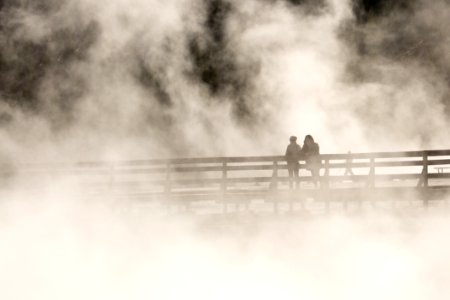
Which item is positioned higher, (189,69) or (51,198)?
(189,69)

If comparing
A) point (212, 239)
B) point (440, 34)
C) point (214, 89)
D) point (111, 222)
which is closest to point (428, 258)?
point (212, 239)

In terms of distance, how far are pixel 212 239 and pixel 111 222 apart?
5.34 feet

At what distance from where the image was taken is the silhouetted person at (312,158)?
1125 centimetres

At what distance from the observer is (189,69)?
84.2 feet

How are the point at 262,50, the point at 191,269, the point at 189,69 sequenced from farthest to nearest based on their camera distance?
the point at 262,50
the point at 189,69
the point at 191,269

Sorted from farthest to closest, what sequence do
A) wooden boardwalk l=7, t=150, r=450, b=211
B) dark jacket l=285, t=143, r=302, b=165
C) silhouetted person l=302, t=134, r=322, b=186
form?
1. dark jacket l=285, t=143, r=302, b=165
2. silhouetted person l=302, t=134, r=322, b=186
3. wooden boardwalk l=7, t=150, r=450, b=211

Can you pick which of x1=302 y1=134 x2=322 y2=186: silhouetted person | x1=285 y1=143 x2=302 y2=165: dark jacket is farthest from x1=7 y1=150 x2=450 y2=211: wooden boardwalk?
x1=285 y1=143 x2=302 y2=165: dark jacket

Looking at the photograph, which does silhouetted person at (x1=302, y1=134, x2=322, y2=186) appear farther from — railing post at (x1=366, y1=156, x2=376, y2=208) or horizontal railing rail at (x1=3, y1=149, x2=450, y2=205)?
railing post at (x1=366, y1=156, x2=376, y2=208)

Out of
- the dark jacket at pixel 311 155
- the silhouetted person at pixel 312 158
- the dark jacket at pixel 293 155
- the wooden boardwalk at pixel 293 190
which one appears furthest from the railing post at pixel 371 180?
the dark jacket at pixel 293 155

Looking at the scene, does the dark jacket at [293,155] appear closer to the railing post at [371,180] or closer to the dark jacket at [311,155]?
the dark jacket at [311,155]

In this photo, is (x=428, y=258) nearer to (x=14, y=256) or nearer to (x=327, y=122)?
(x=14, y=256)

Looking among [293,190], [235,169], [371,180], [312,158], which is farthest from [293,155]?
[371,180]

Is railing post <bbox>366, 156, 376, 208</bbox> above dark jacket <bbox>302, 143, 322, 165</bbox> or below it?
below

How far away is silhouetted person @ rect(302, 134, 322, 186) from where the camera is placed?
11250 millimetres
